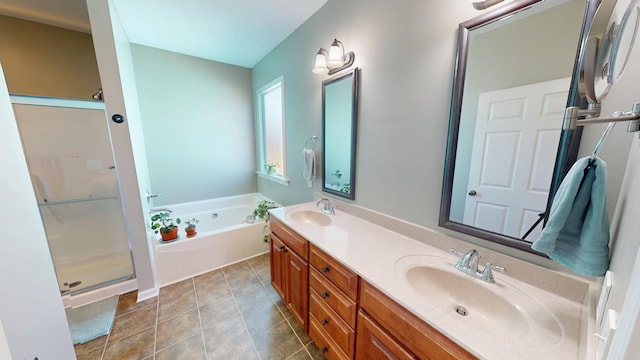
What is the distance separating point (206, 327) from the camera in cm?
167

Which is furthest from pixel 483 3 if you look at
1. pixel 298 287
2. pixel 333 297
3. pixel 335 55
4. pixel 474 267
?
pixel 298 287

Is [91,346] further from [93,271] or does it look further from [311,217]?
[311,217]

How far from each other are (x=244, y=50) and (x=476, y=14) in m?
2.58

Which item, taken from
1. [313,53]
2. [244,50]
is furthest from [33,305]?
[244,50]

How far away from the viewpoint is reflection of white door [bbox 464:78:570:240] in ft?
2.76

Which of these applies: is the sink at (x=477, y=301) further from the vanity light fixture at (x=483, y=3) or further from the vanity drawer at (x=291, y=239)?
the vanity light fixture at (x=483, y=3)

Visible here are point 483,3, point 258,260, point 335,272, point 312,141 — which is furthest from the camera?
point 258,260

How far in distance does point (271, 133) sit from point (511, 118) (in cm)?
285

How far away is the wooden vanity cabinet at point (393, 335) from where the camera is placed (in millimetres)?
706

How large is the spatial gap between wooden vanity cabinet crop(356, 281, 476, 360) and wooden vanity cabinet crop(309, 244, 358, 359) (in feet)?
0.20

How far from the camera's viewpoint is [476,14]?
99 centimetres

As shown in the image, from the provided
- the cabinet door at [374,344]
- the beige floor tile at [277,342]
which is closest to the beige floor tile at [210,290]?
the beige floor tile at [277,342]

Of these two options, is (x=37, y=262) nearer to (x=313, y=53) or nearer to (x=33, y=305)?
(x=33, y=305)

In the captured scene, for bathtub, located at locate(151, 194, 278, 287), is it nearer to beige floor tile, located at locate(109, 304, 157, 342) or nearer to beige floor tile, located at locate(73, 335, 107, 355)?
beige floor tile, located at locate(109, 304, 157, 342)
